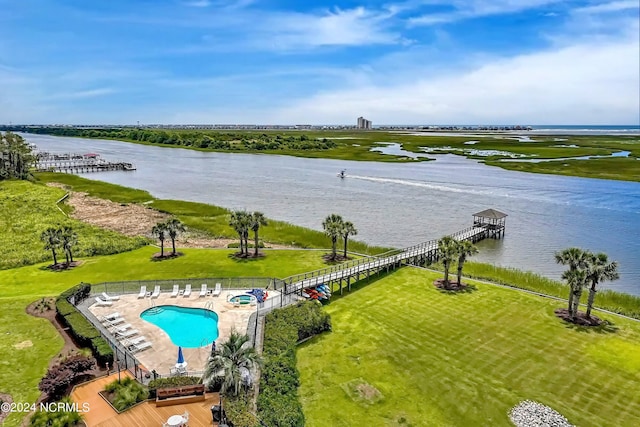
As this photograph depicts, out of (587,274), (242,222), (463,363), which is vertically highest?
(242,222)

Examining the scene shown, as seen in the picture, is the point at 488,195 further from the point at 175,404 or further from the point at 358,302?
the point at 175,404

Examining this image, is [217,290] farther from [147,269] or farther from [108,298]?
[147,269]

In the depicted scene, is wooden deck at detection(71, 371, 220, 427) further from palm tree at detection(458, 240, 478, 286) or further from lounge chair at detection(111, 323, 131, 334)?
palm tree at detection(458, 240, 478, 286)

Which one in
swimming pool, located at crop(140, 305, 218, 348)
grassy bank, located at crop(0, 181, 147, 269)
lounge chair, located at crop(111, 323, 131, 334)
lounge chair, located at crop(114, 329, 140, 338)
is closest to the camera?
lounge chair, located at crop(114, 329, 140, 338)

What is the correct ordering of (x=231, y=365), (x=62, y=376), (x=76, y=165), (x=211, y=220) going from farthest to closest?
(x=76, y=165) < (x=211, y=220) < (x=62, y=376) < (x=231, y=365)

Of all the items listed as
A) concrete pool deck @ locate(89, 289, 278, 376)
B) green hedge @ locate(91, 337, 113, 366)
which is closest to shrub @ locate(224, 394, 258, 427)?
concrete pool deck @ locate(89, 289, 278, 376)

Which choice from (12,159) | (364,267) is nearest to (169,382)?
(364,267)

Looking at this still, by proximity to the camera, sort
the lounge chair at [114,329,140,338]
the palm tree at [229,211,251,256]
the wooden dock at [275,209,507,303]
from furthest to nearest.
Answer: the palm tree at [229,211,251,256] < the wooden dock at [275,209,507,303] < the lounge chair at [114,329,140,338]
